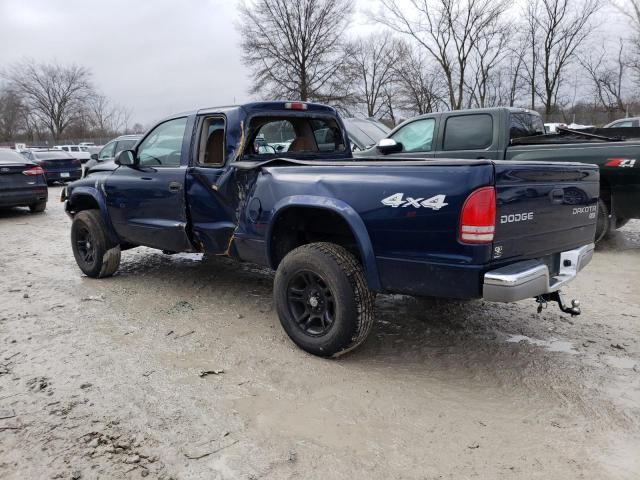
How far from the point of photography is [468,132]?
7086 millimetres

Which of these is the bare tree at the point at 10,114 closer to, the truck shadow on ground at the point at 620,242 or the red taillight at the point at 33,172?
the red taillight at the point at 33,172

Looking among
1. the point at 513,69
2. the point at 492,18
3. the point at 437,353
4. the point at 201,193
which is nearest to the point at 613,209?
the point at 437,353

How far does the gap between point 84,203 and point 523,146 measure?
17.8ft

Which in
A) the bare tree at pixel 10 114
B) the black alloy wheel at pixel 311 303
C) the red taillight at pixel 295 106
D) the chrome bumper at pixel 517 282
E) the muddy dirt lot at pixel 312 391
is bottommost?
the muddy dirt lot at pixel 312 391

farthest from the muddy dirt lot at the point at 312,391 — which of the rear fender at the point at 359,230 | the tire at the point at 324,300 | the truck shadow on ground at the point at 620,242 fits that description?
the truck shadow on ground at the point at 620,242

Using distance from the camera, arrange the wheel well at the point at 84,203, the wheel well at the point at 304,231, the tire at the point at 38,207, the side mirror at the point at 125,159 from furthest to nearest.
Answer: the tire at the point at 38,207
the wheel well at the point at 84,203
the side mirror at the point at 125,159
the wheel well at the point at 304,231

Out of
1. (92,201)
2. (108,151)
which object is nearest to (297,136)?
(92,201)

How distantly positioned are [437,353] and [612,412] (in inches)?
45.7

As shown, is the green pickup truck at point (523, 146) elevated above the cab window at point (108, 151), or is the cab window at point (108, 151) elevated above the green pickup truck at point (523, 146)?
the cab window at point (108, 151)

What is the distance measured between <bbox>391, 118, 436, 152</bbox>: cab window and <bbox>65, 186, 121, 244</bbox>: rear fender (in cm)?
417

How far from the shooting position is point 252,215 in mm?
4023

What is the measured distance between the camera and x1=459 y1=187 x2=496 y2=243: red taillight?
2.79 meters

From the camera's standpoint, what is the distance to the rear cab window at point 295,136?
4.63 m

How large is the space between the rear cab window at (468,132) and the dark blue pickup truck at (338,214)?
2.43 meters
